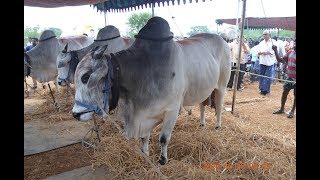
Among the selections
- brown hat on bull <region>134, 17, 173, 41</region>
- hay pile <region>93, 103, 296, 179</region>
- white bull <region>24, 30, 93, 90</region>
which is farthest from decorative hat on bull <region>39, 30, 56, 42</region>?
brown hat on bull <region>134, 17, 173, 41</region>

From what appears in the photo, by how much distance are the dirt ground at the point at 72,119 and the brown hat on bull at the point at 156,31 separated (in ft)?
5.10

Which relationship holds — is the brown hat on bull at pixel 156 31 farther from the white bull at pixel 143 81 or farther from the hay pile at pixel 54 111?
the hay pile at pixel 54 111

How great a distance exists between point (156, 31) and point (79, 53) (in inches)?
72.7

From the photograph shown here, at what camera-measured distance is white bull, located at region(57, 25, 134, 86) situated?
436 centimetres

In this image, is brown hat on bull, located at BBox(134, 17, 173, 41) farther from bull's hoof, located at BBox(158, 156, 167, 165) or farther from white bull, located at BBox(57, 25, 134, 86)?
white bull, located at BBox(57, 25, 134, 86)

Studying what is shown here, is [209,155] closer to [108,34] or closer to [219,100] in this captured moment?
[219,100]

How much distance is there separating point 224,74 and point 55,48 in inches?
139

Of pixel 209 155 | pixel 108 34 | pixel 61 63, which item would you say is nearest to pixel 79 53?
pixel 61 63

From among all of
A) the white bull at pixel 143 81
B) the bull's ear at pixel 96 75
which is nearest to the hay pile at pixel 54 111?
the white bull at pixel 143 81

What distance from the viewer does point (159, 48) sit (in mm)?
2877

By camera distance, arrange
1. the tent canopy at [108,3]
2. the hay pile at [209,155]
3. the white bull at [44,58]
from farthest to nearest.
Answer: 1. the white bull at [44,58]
2. the tent canopy at [108,3]
3. the hay pile at [209,155]

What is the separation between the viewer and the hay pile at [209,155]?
113 inches
